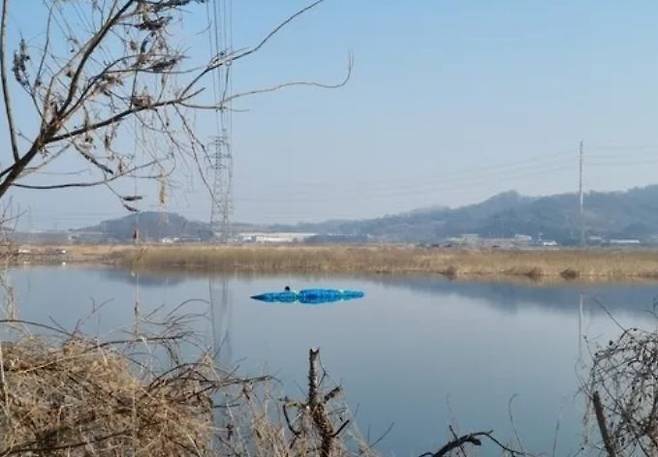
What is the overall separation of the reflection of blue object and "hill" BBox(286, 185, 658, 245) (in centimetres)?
4686

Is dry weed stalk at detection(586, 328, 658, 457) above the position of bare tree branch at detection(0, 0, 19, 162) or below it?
below

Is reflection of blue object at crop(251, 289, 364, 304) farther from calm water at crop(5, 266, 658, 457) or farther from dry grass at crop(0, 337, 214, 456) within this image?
dry grass at crop(0, 337, 214, 456)

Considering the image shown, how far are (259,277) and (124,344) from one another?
842 inches

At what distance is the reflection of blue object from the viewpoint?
16.6 m

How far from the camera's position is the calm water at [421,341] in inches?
233

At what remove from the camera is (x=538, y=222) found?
79.1m

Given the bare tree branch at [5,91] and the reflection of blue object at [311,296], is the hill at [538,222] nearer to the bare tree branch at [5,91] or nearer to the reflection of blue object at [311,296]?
the reflection of blue object at [311,296]

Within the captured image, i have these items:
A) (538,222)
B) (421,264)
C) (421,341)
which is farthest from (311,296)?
(538,222)

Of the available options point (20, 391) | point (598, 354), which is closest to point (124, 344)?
point (20, 391)

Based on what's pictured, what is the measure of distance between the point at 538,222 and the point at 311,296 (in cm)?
6487

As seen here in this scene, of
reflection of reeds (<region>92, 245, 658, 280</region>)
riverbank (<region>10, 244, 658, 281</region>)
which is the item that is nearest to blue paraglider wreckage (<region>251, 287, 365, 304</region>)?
riverbank (<region>10, 244, 658, 281</region>)

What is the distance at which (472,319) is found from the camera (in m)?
14.0

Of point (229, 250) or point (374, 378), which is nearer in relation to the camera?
point (374, 378)

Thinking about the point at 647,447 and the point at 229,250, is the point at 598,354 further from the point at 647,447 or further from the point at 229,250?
the point at 229,250
